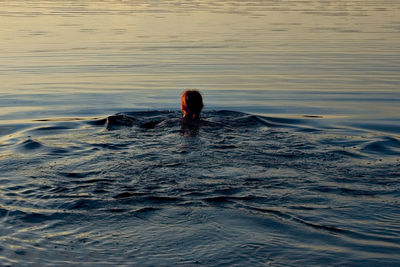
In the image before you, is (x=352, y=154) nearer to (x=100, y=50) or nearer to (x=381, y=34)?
(x=100, y=50)

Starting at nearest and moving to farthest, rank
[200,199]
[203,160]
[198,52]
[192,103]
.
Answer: [200,199] < [203,160] < [192,103] < [198,52]

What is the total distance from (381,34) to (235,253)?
2214 cm

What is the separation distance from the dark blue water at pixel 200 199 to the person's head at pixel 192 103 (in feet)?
1.76

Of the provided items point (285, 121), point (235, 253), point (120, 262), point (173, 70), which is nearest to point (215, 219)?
point (235, 253)

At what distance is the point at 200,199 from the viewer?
22.2 feet

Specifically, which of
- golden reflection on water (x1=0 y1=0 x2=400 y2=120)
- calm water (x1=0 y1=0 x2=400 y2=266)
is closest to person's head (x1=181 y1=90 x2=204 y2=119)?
calm water (x1=0 y1=0 x2=400 y2=266)

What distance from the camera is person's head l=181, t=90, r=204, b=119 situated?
10.6 metres

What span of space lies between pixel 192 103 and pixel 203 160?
8.35 feet

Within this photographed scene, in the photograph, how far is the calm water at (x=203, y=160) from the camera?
577cm

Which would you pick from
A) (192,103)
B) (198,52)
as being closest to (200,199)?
(192,103)

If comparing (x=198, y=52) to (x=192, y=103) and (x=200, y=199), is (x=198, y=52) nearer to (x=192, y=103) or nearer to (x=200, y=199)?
(x=192, y=103)

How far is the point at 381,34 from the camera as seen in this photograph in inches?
1019

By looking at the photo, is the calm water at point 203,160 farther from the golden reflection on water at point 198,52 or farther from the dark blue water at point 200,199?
the golden reflection on water at point 198,52

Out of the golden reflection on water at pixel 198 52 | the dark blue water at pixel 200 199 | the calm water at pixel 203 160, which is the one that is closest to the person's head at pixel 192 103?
the calm water at pixel 203 160
